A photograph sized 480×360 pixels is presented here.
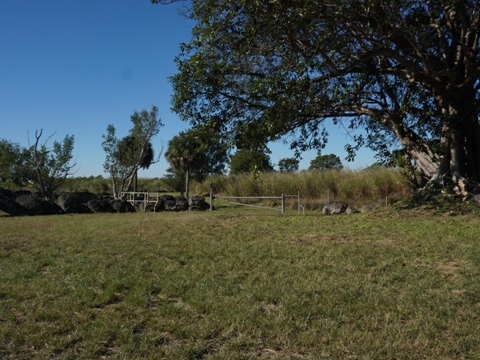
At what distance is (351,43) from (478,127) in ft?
17.3

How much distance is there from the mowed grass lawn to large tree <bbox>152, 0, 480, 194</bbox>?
391 cm

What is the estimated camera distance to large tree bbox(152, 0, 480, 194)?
878 cm

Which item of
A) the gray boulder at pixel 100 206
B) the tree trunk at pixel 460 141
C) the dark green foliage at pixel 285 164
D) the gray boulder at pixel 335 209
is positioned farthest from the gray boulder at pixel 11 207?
the tree trunk at pixel 460 141

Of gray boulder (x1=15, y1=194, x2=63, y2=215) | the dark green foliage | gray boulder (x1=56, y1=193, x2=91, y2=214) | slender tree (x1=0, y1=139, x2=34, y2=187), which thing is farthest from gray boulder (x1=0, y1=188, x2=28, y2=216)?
the dark green foliage

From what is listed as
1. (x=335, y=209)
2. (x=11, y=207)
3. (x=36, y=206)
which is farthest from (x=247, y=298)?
(x=11, y=207)

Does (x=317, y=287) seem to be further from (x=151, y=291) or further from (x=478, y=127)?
(x=478, y=127)

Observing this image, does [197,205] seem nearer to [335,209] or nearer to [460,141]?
[335,209]

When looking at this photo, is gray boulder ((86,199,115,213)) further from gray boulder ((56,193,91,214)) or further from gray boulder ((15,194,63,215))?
gray boulder ((15,194,63,215))

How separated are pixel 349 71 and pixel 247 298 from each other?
26.5 feet

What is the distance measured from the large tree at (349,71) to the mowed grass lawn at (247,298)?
391cm

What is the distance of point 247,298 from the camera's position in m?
4.70

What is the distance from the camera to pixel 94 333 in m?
3.75

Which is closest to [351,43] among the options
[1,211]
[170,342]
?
[170,342]

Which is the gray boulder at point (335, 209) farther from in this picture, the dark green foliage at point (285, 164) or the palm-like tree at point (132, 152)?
the palm-like tree at point (132, 152)
